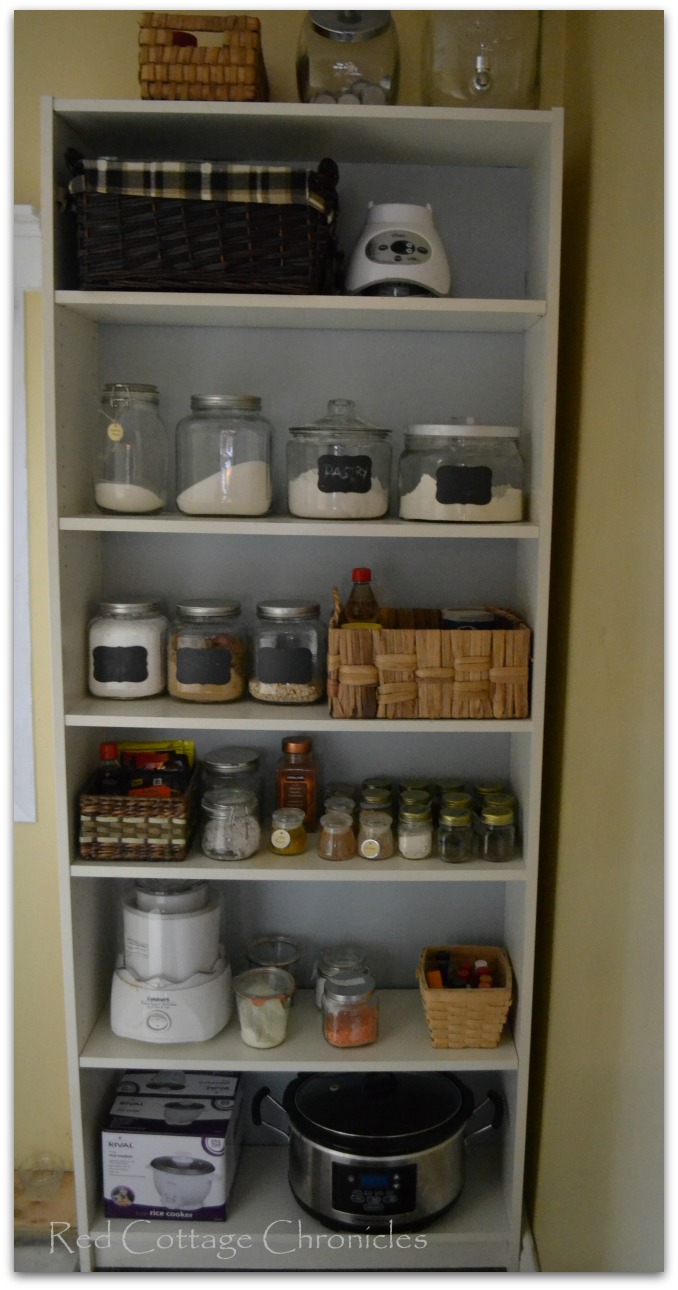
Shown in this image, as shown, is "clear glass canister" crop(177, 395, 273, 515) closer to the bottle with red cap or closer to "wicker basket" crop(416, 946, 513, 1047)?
the bottle with red cap

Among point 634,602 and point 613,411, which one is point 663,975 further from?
point 613,411

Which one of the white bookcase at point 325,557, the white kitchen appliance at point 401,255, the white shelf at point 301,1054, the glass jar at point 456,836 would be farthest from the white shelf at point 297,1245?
the white kitchen appliance at point 401,255

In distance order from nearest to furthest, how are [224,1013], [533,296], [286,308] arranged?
[286,308] < [533,296] < [224,1013]

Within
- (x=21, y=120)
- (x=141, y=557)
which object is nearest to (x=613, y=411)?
(x=141, y=557)

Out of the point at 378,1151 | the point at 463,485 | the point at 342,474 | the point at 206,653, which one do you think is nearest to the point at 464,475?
the point at 463,485

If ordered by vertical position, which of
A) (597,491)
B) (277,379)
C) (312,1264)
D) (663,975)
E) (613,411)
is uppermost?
(277,379)

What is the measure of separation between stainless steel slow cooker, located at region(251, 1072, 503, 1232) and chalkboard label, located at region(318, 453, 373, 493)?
109 cm

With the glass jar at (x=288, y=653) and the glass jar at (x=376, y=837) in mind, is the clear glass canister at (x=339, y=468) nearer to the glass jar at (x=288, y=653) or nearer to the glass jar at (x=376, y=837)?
the glass jar at (x=288, y=653)

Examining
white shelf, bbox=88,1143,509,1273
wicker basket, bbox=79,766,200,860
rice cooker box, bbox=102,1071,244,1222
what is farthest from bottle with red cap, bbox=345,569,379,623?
white shelf, bbox=88,1143,509,1273

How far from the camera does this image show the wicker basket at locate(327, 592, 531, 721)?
1690 mm

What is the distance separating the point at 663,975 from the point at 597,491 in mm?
726

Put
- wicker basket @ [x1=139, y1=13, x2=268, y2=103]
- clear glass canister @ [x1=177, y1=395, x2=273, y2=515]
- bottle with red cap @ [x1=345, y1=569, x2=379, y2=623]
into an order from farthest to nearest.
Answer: bottle with red cap @ [x1=345, y1=569, x2=379, y2=623] < clear glass canister @ [x1=177, y1=395, x2=273, y2=515] < wicker basket @ [x1=139, y1=13, x2=268, y2=103]

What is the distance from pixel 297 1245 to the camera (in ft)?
6.13

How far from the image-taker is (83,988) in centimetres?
184
